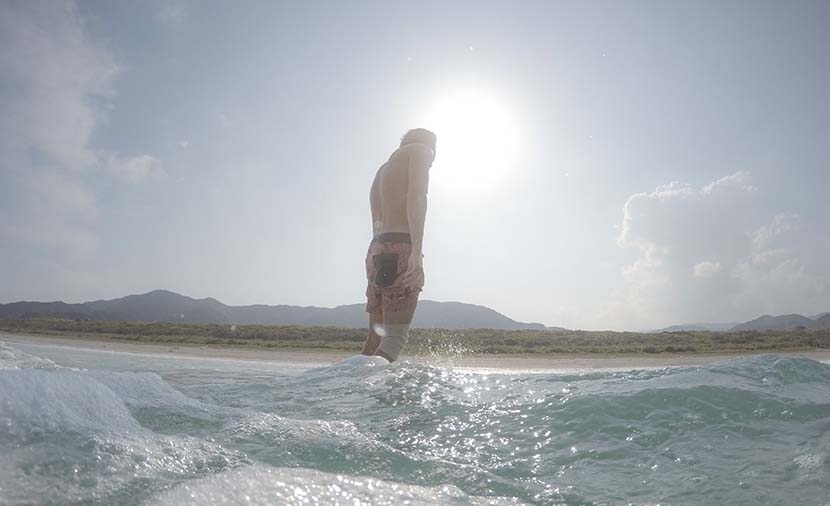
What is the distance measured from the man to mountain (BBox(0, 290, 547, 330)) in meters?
109

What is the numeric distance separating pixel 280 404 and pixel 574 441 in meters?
1.73

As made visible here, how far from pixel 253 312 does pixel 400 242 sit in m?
130

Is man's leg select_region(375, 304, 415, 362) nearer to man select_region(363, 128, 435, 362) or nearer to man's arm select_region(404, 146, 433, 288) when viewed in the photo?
man select_region(363, 128, 435, 362)

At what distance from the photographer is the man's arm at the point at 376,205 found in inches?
198

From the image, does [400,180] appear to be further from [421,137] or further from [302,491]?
[302,491]

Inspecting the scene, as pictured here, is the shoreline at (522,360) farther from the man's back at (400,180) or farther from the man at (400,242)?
the man's back at (400,180)

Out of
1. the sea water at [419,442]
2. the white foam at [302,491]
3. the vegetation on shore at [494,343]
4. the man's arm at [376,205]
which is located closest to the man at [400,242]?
the man's arm at [376,205]

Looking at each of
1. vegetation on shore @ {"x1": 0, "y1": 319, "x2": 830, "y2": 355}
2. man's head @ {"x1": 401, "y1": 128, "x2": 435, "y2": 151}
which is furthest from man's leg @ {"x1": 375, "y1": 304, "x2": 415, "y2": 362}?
vegetation on shore @ {"x1": 0, "y1": 319, "x2": 830, "y2": 355}

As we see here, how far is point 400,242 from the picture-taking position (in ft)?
15.1

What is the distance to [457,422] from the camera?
107 inches

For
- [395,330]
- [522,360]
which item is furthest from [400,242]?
[522,360]

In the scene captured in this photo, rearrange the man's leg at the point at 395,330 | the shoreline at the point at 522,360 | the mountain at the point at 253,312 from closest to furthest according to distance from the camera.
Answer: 1. the man's leg at the point at 395,330
2. the shoreline at the point at 522,360
3. the mountain at the point at 253,312

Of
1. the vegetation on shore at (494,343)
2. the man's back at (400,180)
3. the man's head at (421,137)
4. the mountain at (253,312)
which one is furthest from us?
the mountain at (253,312)

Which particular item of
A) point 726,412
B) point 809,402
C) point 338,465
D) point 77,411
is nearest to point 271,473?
point 338,465
